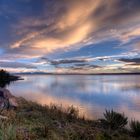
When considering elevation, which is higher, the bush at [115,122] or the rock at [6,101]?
the rock at [6,101]

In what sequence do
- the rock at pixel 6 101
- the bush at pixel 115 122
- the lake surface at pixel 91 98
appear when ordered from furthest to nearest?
1. the lake surface at pixel 91 98
2. the rock at pixel 6 101
3. the bush at pixel 115 122

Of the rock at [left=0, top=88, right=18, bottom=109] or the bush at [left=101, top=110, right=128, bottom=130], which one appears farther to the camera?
the rock at [left=0, top=88, right=18, bottom=109]

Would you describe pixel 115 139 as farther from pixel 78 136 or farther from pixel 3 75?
pixel 3 75

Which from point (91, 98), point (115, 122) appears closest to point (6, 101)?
point (115, 122)

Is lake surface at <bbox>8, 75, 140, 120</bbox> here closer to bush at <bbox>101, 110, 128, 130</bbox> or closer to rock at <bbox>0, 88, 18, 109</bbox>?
bush at <bbox>101, 110, 128, 130</bbox>

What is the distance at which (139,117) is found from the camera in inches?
792

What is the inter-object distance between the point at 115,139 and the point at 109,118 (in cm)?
501

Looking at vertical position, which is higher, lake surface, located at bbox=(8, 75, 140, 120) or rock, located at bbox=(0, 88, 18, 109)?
rock, located at bbox=(0, 88, 18, 109)

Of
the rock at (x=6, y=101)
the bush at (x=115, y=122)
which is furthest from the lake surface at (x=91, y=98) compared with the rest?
the rock at (x=6, y=101)

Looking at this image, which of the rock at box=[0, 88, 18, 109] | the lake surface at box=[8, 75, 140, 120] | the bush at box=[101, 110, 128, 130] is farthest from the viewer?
the lake surface at box=[8, 75, 140, 120]

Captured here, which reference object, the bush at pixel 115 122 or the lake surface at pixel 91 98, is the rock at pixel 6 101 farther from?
the lake surface at pixel 91 98

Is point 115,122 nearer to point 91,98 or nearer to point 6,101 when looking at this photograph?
point 6,101

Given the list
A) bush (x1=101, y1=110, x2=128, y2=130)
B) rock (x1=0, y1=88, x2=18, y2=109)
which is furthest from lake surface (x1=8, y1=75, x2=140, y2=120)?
rock (x1=0, y1=88, x2=18, y2=109)

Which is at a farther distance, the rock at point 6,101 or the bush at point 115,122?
the rock at point 6,101
